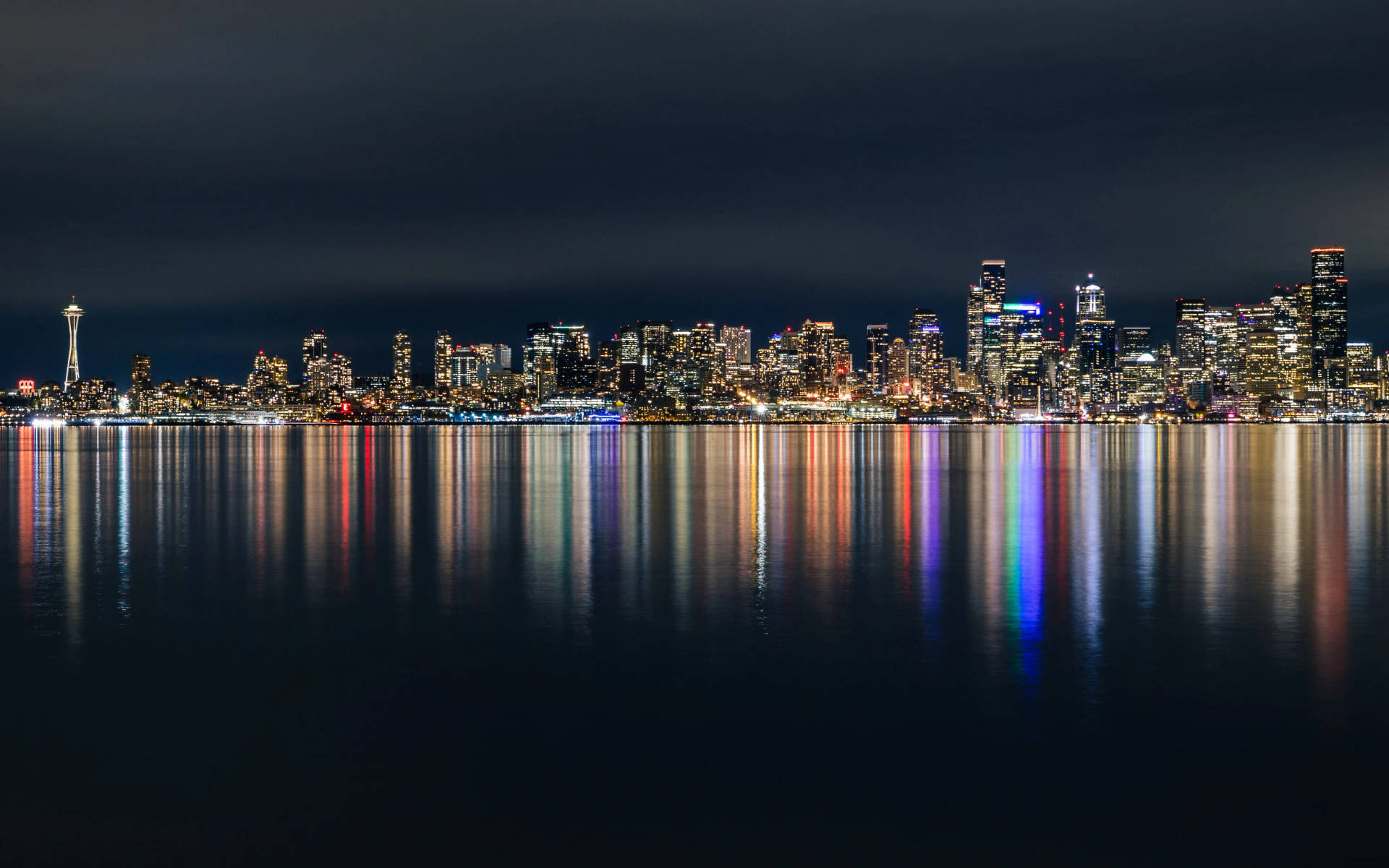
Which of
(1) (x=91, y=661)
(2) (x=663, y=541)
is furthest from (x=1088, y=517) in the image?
(1) (x=91, y=661)

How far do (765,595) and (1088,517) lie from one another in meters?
17.1

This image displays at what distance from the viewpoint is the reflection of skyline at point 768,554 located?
54.7 feet

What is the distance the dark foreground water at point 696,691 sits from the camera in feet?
28.6

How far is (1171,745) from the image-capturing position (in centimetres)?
1066

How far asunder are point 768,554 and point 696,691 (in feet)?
39.6

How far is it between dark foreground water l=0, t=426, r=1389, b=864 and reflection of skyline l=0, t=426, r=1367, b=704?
0.49 ft

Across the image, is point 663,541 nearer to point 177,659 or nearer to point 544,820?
point 177,659

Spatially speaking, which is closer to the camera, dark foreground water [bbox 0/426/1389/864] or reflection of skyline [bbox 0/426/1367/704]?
dark foreground water [bbox 0/426/1389/864]

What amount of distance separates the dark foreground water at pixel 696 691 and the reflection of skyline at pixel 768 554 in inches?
5.9

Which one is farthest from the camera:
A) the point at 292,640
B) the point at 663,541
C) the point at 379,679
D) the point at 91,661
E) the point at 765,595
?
the point at 663,541

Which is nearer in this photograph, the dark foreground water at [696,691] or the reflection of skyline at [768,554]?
the dark foreground water at [696,691]

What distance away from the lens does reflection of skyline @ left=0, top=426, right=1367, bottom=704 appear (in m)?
16.7

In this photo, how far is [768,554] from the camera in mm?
24703

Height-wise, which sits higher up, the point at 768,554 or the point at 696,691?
the point at 768,554
